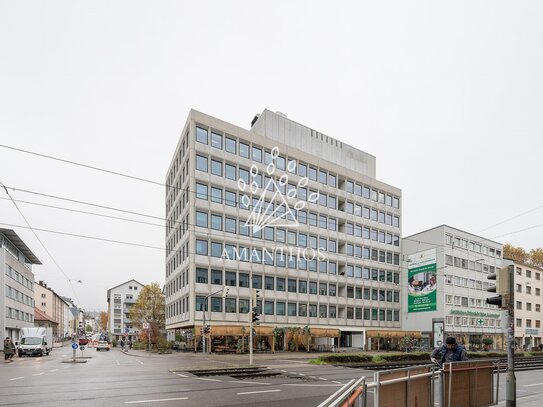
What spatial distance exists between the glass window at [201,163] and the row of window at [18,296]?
30.4 m

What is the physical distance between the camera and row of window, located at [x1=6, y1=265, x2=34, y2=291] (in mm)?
59062

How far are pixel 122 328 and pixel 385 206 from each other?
8904cm

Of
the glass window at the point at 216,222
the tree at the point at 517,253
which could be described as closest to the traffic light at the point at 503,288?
the glass window at the point at 216,222

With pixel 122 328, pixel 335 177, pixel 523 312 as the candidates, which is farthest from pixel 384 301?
pixel 122 328

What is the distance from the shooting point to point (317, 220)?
2346 inches

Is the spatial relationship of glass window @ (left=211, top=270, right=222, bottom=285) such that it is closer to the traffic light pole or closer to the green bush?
the green bush

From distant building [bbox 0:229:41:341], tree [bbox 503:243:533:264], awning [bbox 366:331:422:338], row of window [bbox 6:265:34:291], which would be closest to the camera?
distant building [bbox 0:229:41:341]

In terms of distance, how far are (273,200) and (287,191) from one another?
272cm

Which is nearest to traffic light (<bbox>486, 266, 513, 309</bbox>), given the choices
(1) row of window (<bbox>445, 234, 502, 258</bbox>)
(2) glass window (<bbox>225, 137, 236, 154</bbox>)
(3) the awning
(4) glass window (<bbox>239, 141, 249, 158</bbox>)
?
(2) glass window (<bbox>225, 137, 236, 154</bbox>)

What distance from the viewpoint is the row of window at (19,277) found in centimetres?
5906

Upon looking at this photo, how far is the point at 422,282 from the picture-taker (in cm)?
6756

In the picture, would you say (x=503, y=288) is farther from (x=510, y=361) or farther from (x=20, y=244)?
(x=20, y=244)

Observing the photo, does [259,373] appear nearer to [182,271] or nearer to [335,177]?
[182,271]

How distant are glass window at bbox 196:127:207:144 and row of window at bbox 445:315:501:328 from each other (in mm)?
42397
